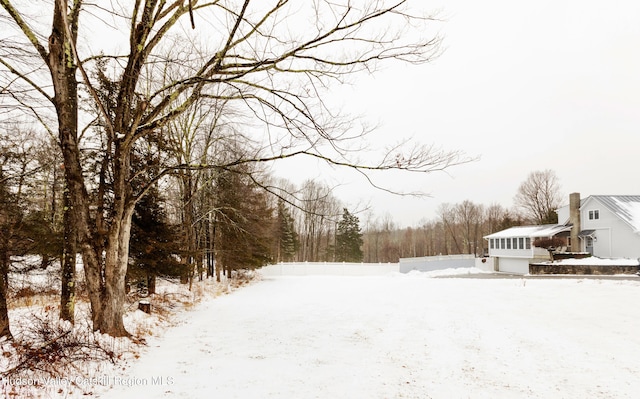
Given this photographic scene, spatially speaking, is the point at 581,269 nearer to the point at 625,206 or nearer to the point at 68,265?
the point at 625,206

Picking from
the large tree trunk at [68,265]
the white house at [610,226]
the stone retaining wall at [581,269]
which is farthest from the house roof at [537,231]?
the large tree trunk at [68,265]

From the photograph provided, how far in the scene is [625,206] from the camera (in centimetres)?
2595

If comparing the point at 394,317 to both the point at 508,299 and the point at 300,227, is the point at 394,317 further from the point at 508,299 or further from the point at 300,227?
the point at 300,227

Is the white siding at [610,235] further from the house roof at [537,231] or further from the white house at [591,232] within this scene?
the house roof at [537,231]

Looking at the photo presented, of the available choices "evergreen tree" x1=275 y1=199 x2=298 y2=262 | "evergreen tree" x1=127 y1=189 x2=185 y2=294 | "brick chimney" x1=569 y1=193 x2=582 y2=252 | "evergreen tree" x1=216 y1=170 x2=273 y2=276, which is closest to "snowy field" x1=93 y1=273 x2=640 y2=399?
"evergreen tree" x1=127 y1=189 x2=185 y2=294

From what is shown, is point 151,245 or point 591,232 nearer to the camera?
point 151,245

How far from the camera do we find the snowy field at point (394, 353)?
14.3ft

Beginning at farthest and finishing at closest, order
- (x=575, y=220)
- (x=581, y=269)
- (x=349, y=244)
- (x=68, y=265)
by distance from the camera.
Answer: (x=349, y=244) → (x=575, y=220) → (x=581, y=269) → (x=68, y=265)

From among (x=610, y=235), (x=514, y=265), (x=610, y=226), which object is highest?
(x=610, y=226)

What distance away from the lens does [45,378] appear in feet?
13.0

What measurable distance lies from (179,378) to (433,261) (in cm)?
3293

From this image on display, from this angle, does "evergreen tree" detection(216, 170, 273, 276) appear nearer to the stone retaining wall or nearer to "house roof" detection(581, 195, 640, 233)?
the stone retaining wall

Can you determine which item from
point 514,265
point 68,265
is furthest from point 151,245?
point 514,265

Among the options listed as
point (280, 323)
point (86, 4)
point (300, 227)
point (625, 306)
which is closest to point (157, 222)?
point (280, 323)
